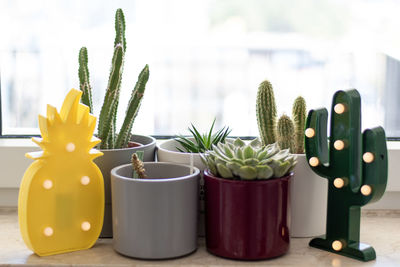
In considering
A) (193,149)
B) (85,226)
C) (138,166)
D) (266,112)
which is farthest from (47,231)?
(266,112)

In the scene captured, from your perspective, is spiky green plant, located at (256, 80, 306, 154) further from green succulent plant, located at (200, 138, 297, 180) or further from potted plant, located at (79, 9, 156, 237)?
potted plant, located at (79, 9, 156, 237)

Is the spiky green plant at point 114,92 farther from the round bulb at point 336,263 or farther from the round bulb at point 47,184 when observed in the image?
the round bulb at point 336,263

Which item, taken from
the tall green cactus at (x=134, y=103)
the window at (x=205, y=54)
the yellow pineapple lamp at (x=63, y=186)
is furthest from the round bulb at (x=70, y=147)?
the window at (x=205, y=54)

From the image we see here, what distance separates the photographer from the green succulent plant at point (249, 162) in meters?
0.79

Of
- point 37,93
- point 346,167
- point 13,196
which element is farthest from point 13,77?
point 346,167

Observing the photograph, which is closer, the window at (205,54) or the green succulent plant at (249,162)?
the green succulent plant at (249,162)

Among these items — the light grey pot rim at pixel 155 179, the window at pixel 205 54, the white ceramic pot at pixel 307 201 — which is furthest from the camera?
the window at pixel 205 54

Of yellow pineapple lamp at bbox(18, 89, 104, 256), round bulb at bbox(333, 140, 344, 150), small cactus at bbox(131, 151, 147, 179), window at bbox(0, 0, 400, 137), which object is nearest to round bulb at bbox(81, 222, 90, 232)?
yellow pineapple lamp at bbox(18, 89, 104, 256)

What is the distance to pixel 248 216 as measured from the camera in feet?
2.61

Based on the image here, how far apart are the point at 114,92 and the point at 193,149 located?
6.4 inches

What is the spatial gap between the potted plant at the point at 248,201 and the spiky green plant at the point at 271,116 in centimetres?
9

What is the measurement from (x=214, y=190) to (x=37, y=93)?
480 mm

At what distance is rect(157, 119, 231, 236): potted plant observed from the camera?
0.90 meters

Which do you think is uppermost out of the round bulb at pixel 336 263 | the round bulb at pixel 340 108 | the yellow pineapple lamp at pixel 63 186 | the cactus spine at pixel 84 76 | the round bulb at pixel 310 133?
the cactus spine at pixel 84 76
